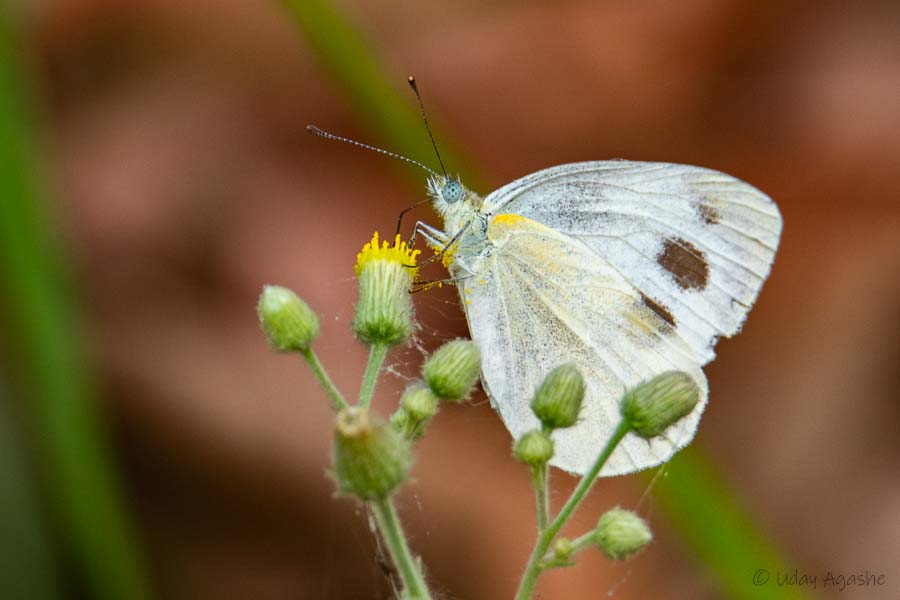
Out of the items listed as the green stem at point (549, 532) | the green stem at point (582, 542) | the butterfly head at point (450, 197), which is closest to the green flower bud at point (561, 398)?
the green stem at point (549, 532)

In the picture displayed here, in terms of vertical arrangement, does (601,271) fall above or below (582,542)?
above

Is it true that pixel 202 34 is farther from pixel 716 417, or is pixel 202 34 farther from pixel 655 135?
pixel 716 417

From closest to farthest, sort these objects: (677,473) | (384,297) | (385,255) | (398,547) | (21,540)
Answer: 1. (398,547)
2. (384,297)
3. (385,255)
4. (677,473)
5. (21,540)

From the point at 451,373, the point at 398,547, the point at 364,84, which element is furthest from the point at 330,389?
the point at 364,84

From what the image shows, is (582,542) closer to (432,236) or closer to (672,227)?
(432,236)

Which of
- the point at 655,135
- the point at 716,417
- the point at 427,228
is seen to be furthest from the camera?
the point at 655,135

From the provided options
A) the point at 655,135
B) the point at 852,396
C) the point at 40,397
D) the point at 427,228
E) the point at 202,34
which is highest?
the point at 202,34

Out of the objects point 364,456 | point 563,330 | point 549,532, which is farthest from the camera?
point 563,330

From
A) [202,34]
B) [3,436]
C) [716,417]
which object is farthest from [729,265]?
[202,34]
